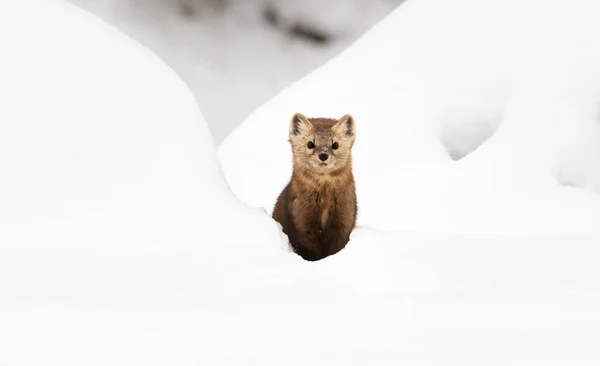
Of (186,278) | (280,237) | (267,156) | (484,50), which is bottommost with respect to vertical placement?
(186,278)

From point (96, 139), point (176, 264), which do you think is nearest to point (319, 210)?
point (96, 139)

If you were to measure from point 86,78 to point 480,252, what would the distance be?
207 centimetres

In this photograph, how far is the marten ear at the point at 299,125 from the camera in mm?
4961

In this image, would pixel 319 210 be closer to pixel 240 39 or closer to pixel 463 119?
pixel 463 119

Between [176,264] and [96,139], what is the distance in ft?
3.40

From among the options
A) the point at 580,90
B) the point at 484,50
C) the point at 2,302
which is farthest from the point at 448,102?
the point at 2,302

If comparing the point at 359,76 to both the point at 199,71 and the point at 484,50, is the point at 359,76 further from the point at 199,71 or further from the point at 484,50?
the point at 199,71

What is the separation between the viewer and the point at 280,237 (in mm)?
4094

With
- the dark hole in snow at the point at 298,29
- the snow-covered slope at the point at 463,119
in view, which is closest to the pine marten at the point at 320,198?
the snow-covered slope at the point at 463,119

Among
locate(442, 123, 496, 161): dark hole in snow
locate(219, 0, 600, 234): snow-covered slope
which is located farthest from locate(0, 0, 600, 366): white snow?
locate(442, 123, 496, 161): dark hole in snow

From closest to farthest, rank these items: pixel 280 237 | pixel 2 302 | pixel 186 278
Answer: pixel 2 302
pixel 186 278
pixel 280 237

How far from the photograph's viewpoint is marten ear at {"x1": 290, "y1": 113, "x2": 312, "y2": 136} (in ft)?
16.3

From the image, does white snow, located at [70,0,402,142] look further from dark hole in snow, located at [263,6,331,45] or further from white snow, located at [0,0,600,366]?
white snow, located at [0,0,600,366]

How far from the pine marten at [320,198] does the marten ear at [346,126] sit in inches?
1.9
